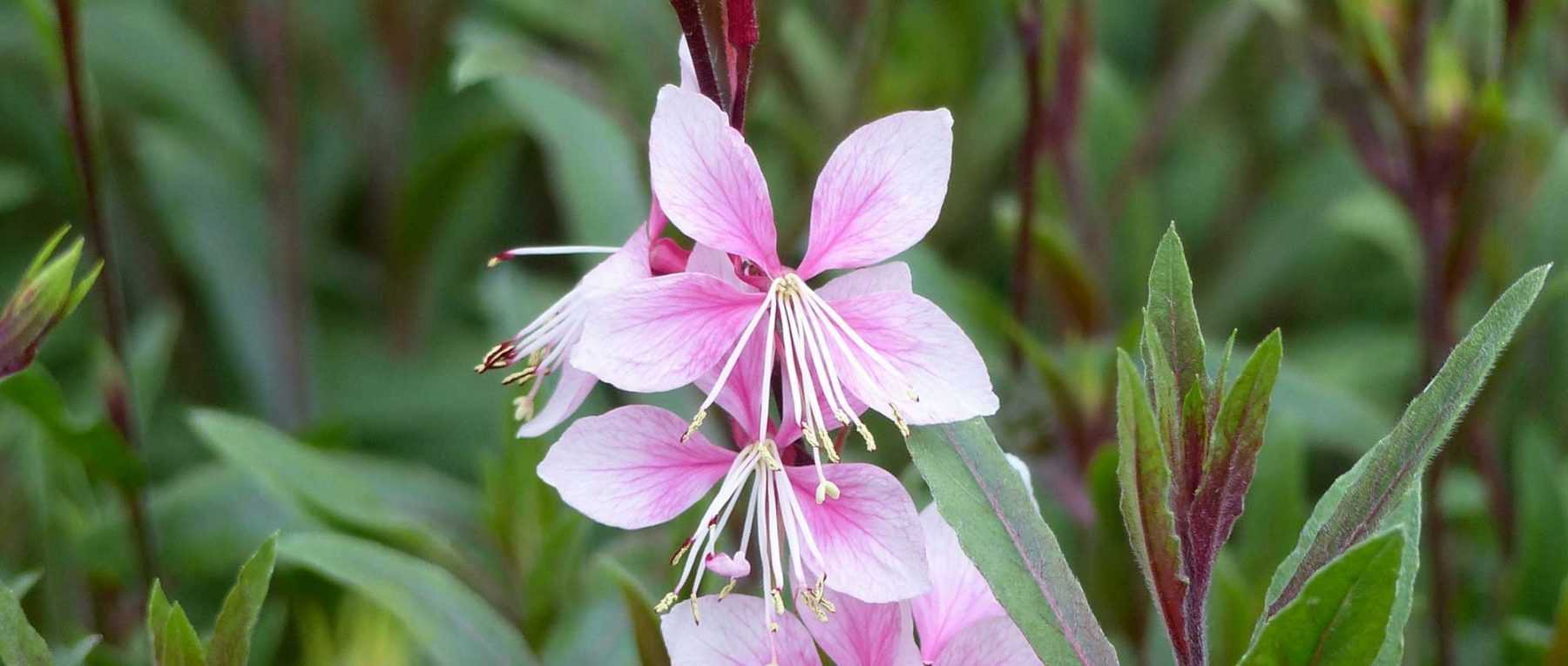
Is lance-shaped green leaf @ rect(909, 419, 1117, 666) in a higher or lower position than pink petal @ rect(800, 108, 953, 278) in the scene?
lower

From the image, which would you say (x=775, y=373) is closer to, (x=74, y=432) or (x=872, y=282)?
(x=872, y=282)

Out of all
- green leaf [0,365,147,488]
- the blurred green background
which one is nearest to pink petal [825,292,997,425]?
the blurred green background

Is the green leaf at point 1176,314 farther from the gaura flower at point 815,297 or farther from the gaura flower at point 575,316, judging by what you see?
the gaura flower at point 575,316

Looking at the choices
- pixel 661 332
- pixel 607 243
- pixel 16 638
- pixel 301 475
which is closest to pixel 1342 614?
pixel 661 332

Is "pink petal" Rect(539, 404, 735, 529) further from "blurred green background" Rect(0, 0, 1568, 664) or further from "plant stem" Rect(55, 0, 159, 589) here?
"plant stem" Rect(55, 0, 159, 589)

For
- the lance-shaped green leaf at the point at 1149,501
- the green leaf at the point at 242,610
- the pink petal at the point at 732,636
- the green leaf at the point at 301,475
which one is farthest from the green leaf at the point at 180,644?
the lance-shaped green leaf at the point at 1149,501

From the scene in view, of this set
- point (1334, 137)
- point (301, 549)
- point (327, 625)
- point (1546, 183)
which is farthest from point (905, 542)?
point (1334, 137)

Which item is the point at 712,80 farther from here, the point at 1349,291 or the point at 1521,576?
the point at 1349,291
